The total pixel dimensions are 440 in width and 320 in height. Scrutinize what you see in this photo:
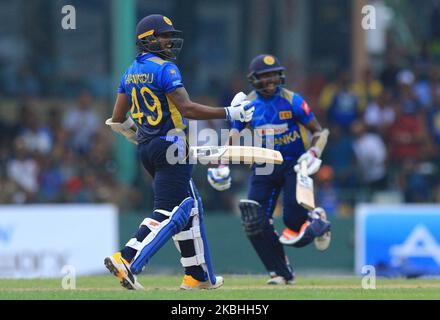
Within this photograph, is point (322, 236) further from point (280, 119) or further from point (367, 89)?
point (367, 89)

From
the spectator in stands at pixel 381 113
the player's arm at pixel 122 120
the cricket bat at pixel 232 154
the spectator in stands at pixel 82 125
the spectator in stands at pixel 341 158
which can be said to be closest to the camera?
the cricket bat at pixel 232 154

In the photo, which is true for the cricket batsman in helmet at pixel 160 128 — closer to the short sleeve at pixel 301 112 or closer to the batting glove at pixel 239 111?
the batting glove at pixel 239 111

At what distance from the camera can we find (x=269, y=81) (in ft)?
38.9

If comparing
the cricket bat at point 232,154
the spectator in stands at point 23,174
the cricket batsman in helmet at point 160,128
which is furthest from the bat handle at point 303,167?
the spectator in stands at point 23,174

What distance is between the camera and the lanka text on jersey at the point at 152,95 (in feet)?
32.6

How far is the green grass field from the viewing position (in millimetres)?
9703

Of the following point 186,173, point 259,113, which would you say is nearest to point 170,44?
point 186,173

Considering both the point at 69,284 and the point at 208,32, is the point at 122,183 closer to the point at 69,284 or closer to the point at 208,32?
the point at 208,32

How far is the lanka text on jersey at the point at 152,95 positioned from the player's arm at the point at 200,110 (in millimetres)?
88

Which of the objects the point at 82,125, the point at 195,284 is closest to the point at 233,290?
the point at 195,284

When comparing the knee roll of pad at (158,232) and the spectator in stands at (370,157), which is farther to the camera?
the spectator in stands at (370,157)

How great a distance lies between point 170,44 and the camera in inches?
402

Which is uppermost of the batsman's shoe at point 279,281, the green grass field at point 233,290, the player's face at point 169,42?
the player's face at point 169,42

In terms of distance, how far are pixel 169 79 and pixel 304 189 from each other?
7.75 feet
